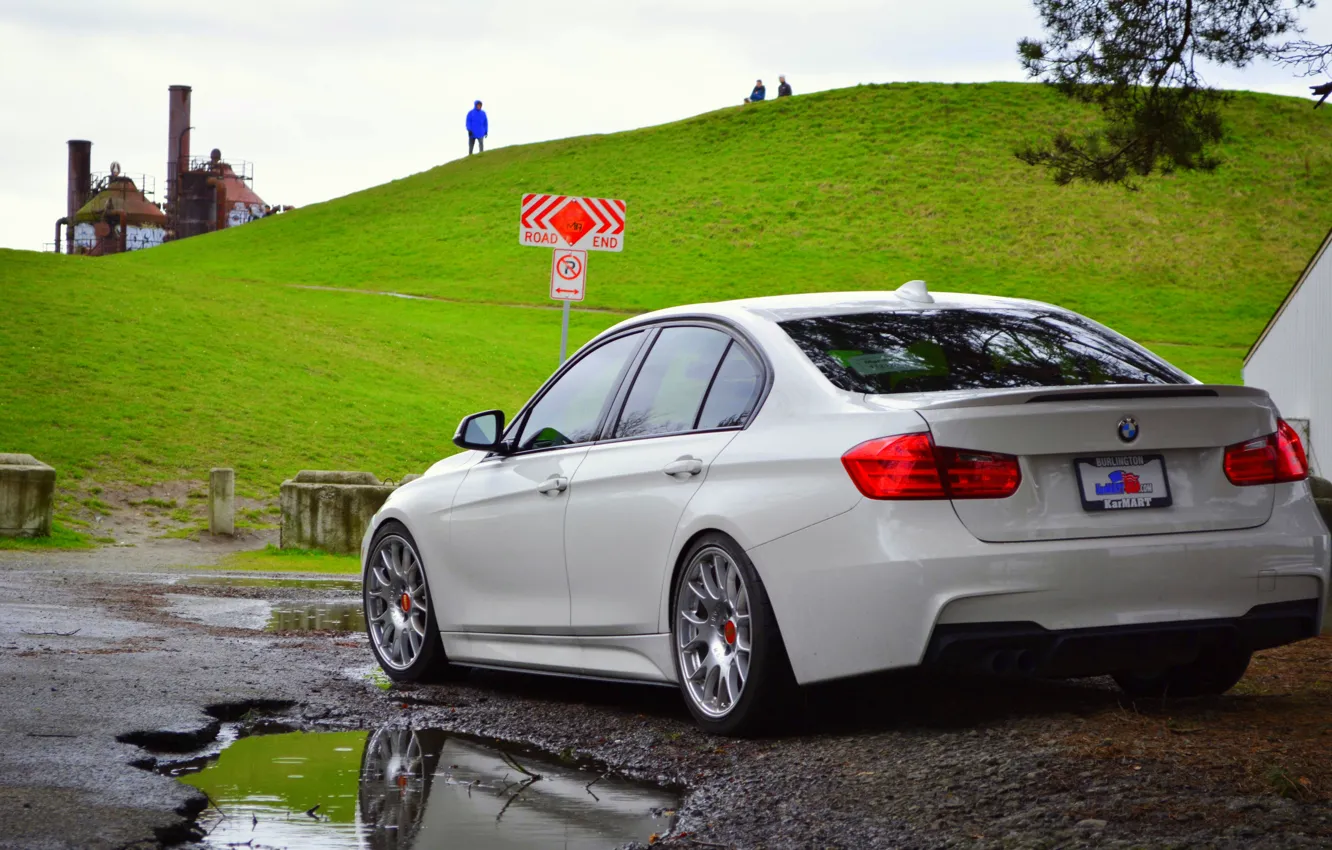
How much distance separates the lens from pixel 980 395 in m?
5.13

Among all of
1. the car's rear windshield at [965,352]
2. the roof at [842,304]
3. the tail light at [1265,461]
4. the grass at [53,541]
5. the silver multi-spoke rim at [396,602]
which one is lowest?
the grass at [53,541]

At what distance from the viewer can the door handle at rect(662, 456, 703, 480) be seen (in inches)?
229

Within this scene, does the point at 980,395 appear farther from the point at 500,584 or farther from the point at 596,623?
the point at 500,584

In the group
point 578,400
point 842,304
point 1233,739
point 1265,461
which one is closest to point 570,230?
point 578,400

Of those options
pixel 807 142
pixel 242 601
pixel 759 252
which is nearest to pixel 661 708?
pixel 242 601

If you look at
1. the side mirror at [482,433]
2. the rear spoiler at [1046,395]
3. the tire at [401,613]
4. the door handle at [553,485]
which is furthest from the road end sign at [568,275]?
the rear spoiler at [1046,395]

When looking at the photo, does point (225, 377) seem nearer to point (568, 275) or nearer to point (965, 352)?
point (568, 275)

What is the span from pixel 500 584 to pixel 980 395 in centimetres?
263

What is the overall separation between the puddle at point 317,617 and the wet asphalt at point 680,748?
922 mm

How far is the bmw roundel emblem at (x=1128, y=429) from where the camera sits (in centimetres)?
518

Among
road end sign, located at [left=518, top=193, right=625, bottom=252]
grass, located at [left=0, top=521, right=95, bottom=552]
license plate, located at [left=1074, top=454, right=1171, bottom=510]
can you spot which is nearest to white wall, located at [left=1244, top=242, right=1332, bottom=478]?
road end sign, located at [left=518, top=193, right=625, bottom=252]

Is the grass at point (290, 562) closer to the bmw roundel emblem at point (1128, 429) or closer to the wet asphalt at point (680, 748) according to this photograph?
the wet asphalt at point (680, 748)

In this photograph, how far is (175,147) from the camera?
93.3 metres

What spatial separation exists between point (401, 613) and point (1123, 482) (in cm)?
379
